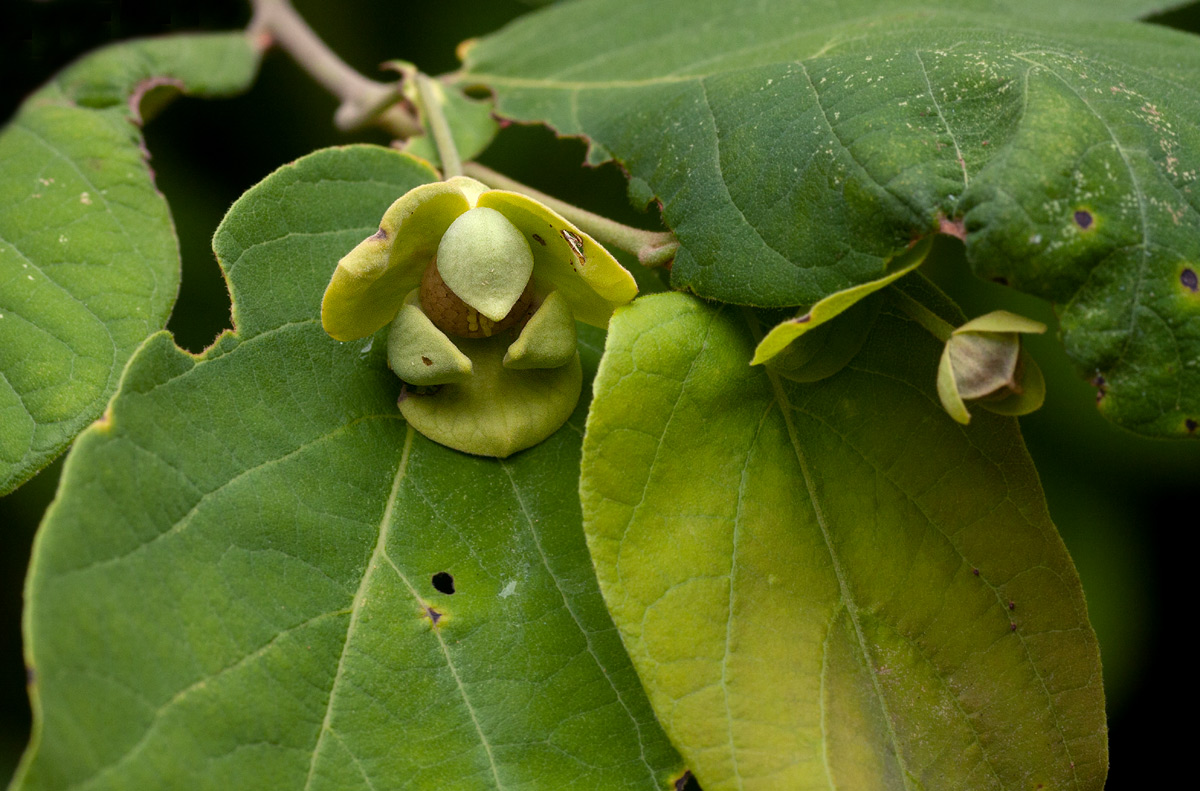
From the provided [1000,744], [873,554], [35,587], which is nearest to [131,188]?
[35,587]

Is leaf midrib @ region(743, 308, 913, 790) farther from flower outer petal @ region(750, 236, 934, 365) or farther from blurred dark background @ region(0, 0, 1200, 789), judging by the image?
blurred dark background @ region(0, 0, 1200, 789)

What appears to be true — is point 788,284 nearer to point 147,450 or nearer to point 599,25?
point 147,450

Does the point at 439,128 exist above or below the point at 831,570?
above

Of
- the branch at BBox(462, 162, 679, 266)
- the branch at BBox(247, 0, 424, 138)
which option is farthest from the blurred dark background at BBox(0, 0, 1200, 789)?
the branch at BBox(462, 162, 679, 266)

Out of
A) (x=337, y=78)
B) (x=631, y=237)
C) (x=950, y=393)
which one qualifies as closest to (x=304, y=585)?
(x=631, y=237)

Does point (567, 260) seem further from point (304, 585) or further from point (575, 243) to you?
point (304, 585)

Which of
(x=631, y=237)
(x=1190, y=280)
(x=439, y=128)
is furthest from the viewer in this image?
(x=439, y=128)
